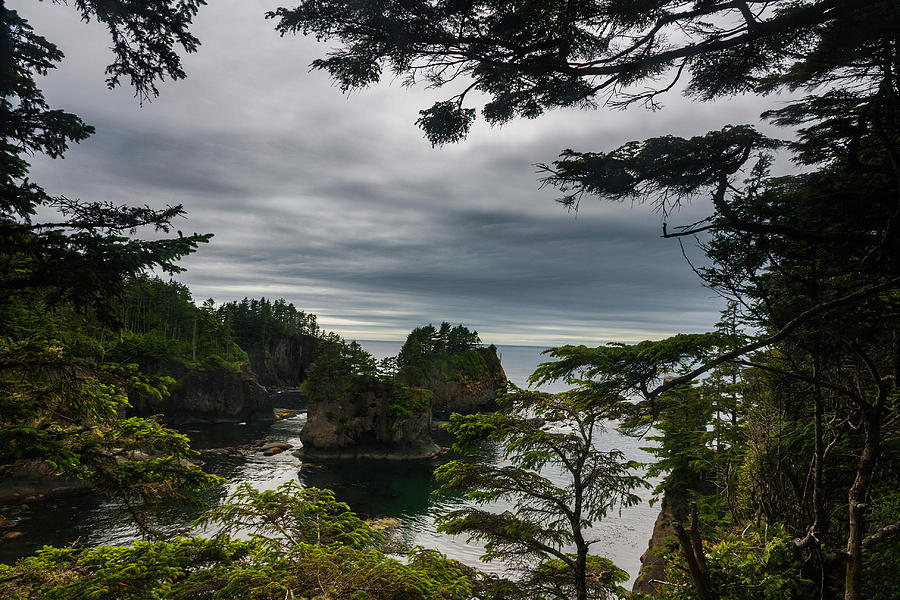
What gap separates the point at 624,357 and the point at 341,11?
6.37m

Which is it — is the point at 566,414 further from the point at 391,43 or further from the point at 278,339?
the point at 278,339

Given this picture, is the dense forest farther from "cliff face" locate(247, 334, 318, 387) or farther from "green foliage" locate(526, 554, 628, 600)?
"cliff face" locate(247, 334, 318, 387)

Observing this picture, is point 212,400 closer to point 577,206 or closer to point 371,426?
point 371,426

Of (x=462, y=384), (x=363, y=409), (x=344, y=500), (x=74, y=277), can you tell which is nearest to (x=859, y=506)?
(x=74, y=277)

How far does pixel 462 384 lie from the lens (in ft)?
245

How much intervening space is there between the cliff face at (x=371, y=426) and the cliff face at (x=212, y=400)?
19.2 metres

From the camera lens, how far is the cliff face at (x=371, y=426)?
4106 centimetres

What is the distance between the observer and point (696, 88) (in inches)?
243

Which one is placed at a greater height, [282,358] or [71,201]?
[71,201]

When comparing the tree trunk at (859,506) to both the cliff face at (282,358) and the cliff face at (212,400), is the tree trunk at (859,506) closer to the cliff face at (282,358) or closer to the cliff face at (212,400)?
the cliff face at (212,400)

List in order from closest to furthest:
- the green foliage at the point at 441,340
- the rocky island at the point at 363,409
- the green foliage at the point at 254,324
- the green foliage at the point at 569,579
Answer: the green foliage at the point at 569,579 < the rocky island at the point at 363,409 < the green foliage at the point at 441,340 < the green foliage at the point at 254,324

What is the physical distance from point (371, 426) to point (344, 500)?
13552 millimetres

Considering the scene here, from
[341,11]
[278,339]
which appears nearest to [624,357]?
[341,11]

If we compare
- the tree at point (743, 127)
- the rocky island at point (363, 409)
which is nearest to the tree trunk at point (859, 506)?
the tree at point (743, 127)
